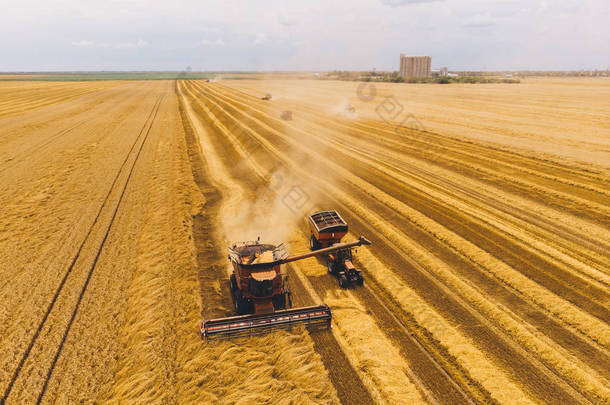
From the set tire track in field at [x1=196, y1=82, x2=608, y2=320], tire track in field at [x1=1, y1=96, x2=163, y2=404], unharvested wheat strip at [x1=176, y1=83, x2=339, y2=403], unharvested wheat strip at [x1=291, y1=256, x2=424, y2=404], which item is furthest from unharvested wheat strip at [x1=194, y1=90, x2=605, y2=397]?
tire track in field at [x1=1, y1=96, x2=163, y2=404]

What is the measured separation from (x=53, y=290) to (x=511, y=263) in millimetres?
18339

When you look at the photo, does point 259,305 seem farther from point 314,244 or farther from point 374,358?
point 314,244

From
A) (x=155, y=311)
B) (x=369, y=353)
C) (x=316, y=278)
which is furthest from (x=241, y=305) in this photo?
(x=369, y=353)

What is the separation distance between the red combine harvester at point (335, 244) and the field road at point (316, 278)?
52 cm

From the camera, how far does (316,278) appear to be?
537 inches

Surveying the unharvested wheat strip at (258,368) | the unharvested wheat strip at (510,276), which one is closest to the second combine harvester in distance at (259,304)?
the unharvested wheat strip at (258,368)

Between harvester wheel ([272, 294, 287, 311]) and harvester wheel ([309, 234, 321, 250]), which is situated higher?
harvester wheel ([309, 234, 321, 250])

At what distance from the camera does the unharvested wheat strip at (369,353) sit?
8789mm

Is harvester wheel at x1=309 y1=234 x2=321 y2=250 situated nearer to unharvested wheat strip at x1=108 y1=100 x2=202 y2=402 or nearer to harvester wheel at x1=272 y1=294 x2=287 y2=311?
harvester wheel at x1=272 y1=294 x2=287 y2=311

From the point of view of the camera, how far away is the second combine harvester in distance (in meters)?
10.1

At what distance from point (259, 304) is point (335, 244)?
3428 millimetres

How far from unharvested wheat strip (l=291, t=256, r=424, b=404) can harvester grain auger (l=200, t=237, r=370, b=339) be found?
2.78 ft

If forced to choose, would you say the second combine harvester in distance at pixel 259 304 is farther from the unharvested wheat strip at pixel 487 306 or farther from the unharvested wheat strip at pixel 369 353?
the unharvested wheat strip at pixel 487 306

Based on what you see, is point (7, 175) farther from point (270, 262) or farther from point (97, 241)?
point (270, 262)
